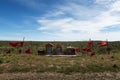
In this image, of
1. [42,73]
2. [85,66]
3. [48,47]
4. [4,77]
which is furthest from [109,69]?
[48,47]

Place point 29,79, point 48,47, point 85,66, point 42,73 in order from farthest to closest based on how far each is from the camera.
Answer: point 48,47
point 85,66
point 42,73
point 29,79

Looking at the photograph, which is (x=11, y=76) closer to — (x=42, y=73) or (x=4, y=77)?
(x=4, y=77)

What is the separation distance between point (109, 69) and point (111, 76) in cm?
220

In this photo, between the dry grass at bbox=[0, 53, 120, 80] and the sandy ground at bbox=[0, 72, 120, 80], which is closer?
the sandy ground at bbox=[0, 72, 120, 80]

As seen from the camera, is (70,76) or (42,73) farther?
(42,73)

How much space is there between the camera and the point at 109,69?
651 inches

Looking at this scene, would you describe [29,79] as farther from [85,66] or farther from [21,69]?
[85,66]

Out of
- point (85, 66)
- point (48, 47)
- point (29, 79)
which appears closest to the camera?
point (29, 79)

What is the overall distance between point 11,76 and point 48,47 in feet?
52.3

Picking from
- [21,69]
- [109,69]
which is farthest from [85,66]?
Answer: [21,69]

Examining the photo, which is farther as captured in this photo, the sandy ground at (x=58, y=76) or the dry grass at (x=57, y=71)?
the dry grass at (x=57, y=71)

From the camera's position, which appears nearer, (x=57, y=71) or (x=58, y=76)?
(x=58, y=76)

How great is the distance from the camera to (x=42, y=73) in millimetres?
15117

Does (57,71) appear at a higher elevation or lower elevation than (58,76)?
higher
